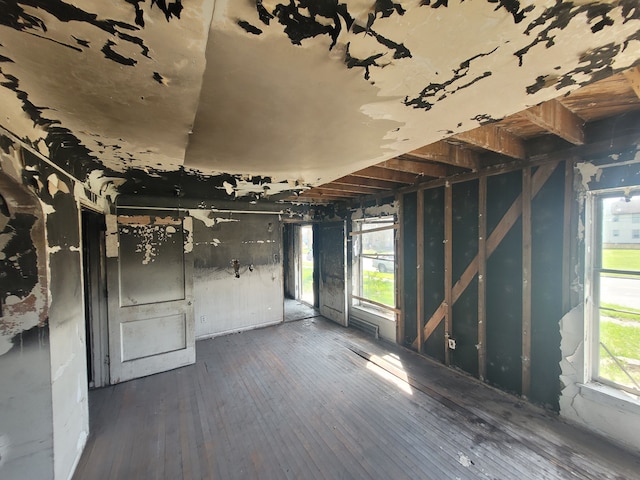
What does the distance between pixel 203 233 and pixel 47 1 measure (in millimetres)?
4008

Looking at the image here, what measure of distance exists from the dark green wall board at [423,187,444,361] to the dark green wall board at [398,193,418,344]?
7.3 inches

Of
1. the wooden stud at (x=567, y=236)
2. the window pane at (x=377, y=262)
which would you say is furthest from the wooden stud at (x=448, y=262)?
the wooden stud at (x=567, y=236)

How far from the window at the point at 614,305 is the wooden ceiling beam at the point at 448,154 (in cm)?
108

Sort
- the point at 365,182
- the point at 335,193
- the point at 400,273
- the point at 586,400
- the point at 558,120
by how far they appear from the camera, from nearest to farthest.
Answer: the point at 558,120, the point at 586,400, the point at 365,182, the point at 400,273, the point at 335,193

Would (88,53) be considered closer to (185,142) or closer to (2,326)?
(185,142)

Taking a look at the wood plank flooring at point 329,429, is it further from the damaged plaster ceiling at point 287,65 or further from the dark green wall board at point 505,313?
the damaged plaster ceiling at point 287,65

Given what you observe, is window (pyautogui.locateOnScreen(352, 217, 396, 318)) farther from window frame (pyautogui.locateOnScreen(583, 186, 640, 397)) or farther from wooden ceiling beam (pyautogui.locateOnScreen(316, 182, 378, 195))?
window frame (pyautogui.locateOnScreen(583, 186, 640, 397))

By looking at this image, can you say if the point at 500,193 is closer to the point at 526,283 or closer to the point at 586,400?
the point at 526,283

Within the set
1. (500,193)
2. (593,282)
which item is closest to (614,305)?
(593,282)

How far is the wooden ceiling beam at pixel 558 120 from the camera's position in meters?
1.67

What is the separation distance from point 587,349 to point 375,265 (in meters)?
2.75

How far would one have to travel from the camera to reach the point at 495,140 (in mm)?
2191

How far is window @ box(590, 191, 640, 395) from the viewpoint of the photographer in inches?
82.2

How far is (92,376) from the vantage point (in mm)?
2936
